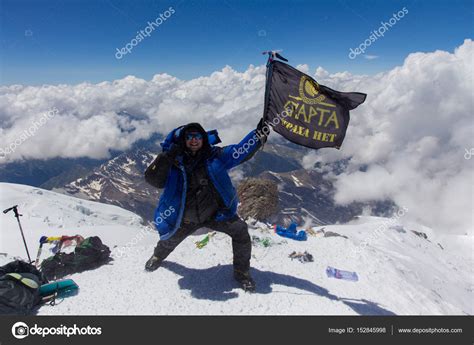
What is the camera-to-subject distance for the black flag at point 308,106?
7.26 m

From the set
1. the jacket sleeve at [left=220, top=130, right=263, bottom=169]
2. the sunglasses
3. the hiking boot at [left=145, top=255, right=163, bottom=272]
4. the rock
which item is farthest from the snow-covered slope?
the sunglasses

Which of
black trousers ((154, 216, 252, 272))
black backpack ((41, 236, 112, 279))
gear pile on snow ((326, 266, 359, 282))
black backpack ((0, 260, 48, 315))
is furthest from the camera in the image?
gear pile on snow ((326, 266, 359, 282))

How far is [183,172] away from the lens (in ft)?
21.1

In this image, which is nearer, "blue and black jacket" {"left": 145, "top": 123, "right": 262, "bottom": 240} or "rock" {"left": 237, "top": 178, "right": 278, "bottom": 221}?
"blue and black jacket" {"left": 145, "top": 123, "right": 262, "bottom": 240}

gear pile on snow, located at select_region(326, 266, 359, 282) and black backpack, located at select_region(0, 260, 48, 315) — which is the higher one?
gear pile on snow, located at select_region(326, 266, 359, 282)

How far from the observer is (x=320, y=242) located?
10.0 m

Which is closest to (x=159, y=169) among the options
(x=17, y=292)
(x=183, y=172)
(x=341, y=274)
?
(x=183, y=172)

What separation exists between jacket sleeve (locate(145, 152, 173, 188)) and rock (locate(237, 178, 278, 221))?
7796mm

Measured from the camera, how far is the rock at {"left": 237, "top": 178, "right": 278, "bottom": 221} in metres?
14.4

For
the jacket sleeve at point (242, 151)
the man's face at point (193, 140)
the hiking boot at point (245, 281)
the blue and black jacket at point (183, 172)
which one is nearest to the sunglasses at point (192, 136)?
the man's face at point (193, 140)

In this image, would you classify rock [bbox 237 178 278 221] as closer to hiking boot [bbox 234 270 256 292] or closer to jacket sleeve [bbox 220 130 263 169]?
hiking boot [bbox 234 270 256 292]

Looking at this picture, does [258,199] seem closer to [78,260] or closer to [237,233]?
[237,233]
